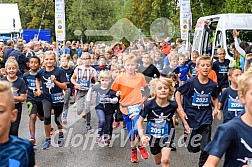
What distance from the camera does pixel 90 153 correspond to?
817 cm

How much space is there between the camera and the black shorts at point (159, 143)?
6.10 meters

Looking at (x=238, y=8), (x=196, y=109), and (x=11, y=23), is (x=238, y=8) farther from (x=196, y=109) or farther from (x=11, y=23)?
(x=11, y=23)

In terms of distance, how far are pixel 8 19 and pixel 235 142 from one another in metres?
40.4

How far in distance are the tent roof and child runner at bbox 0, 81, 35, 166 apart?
38059mm

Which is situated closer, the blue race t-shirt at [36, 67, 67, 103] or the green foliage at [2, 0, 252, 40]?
the blue race t-shirt at [36, 67, 67, 103]

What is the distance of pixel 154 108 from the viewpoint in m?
6.15

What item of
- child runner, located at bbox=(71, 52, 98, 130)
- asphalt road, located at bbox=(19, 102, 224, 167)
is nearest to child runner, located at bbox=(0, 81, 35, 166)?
asphalt road, located at bbox=(19, 102, 224, 167)

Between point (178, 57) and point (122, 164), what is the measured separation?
14.9 ft

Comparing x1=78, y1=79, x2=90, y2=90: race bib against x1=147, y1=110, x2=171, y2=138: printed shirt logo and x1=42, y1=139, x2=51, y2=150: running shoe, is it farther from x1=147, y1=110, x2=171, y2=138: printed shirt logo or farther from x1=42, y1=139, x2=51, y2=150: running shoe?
x1=147, y1=110, x2=171, y2=138: printed shirt logo

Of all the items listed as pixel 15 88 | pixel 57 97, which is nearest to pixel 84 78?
pixel 57 97

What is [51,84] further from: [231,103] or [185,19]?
[185,19]

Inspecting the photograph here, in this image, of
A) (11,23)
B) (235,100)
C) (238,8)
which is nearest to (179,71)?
(235,100)

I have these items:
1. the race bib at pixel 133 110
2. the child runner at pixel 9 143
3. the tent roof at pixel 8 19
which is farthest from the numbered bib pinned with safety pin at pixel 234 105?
the tent roof at pixel 8 19

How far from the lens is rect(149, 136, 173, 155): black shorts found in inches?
240
